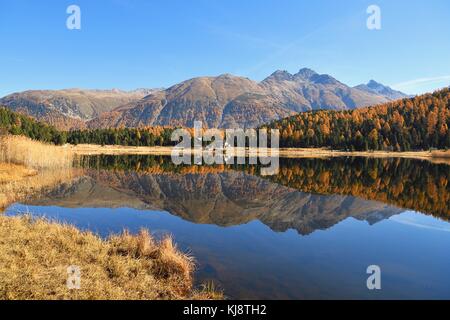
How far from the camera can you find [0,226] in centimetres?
1802

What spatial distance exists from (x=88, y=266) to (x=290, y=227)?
55.8ft

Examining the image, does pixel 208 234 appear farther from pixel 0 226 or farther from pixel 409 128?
pixel 409 128

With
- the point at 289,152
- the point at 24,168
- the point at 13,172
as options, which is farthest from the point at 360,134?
the point at 13,172

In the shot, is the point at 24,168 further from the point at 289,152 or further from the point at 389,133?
the point at 389,133

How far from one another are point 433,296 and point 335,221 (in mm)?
15674

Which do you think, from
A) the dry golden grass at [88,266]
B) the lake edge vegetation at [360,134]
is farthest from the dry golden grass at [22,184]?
the lake edge vegetation at [360,134]

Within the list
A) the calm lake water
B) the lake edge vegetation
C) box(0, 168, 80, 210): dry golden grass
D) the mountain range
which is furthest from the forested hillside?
box(0, 168, 80, 210): dry golden grass

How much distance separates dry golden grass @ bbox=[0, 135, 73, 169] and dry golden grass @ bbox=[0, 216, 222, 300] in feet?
124

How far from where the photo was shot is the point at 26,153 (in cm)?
5503

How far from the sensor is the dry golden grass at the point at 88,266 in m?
11.2

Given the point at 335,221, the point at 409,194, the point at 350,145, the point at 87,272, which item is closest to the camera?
the point at 87,272

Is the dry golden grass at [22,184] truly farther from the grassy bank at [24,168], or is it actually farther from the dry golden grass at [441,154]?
the dry golden grass at [441,154]

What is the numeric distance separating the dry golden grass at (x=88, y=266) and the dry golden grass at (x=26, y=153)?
124 feet
